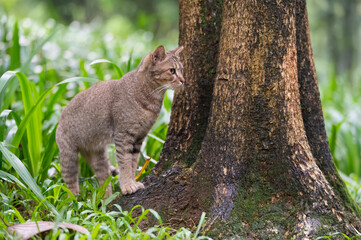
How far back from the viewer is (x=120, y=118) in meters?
3.32

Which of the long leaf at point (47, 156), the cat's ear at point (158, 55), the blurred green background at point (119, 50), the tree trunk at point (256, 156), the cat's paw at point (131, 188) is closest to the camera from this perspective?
the tree trunk at point (256, 156)

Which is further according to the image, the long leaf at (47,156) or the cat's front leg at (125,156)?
the long leaf at (47,156)

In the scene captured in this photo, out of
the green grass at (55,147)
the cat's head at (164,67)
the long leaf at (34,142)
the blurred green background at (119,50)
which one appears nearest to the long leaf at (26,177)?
the green grass at (55,147)

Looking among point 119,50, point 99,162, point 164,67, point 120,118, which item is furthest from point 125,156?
point 119,50

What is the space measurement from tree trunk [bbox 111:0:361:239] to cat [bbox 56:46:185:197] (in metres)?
0.45

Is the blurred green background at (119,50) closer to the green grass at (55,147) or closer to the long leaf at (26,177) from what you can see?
the green grass at (55,147)

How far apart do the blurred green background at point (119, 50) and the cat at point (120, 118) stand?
54 cm

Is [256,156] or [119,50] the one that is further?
[119,50]

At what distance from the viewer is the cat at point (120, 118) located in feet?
10.8

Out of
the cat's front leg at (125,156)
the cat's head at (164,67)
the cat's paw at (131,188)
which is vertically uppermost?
the cat's head at (164,67)

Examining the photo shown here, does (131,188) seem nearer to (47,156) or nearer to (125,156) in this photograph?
(125,156)

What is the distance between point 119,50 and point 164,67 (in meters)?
4.48

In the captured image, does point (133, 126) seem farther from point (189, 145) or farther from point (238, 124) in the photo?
point (238, 124)

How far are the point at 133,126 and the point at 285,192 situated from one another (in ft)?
4.06
